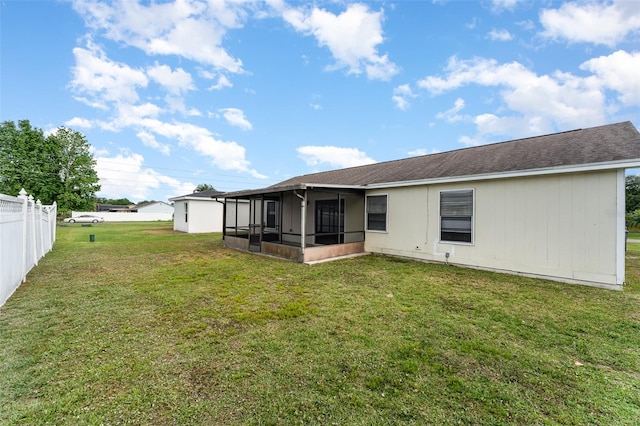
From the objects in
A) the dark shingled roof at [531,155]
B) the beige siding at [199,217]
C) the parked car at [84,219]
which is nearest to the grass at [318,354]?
the dark shingled roof at [531,155]

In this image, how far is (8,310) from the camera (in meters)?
4.14

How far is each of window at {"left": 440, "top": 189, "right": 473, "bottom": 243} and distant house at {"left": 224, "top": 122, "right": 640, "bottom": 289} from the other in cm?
3

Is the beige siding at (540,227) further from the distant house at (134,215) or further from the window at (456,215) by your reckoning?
the distant house at (134,215)

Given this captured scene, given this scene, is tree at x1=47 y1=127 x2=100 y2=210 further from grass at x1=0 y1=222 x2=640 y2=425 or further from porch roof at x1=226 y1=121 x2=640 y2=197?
grass at x1=0 y1=222 x2=640 y2=425

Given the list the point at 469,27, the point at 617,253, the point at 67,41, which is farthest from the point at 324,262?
the point at 67,41

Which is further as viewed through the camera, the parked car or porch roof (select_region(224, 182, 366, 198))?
the parked car

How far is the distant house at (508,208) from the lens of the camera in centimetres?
567

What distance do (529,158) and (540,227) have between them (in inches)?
76.2

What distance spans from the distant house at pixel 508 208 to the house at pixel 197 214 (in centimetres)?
950

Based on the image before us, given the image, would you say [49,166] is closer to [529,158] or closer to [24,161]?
[24,161]

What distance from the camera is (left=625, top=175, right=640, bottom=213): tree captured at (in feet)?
100.0

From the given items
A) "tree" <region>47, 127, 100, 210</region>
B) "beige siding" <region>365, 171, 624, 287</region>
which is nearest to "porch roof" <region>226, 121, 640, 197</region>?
"beige siding" <region>365, 171, 624, 287</region>

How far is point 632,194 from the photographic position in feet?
104

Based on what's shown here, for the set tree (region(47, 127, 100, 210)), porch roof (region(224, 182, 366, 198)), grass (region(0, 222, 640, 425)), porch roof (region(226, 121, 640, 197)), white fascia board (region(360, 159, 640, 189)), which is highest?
tree (region(47, 127, 100, 210))
